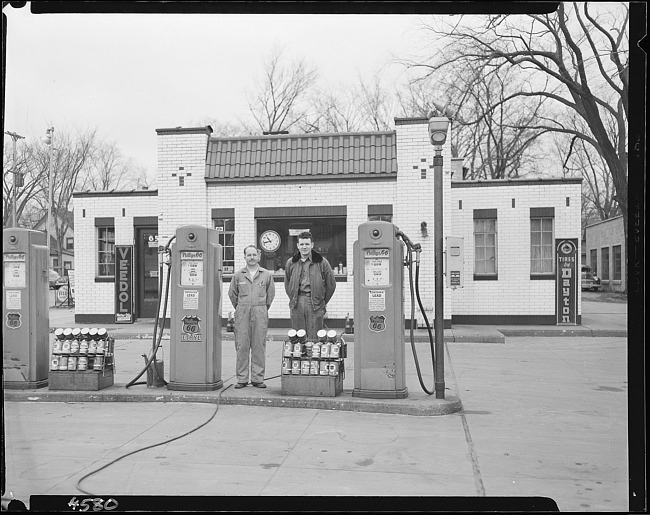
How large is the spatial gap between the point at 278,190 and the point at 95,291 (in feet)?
18.1

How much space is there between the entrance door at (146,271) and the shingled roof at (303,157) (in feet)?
8.45

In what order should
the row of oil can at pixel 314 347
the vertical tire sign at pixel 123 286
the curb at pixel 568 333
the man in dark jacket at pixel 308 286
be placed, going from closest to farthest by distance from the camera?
the row of oil can at pixel 314 347 → the man in dark jacket at pixel 308 286 → the curb at pixel 568 333 → the vertical tire sign at pixel 123 286

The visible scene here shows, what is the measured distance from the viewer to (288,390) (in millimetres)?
7605

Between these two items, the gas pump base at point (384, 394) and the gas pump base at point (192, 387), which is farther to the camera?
the gas pump base at point (192, 387)

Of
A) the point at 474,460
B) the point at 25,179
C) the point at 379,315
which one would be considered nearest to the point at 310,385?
the point at 379,315

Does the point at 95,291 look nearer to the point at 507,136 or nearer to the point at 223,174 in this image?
the point at 223,174

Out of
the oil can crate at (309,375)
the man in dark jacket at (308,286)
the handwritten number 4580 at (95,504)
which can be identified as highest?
the man in dark jacket at (308,286)

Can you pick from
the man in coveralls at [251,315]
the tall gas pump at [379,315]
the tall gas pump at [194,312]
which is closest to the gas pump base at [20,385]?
Answer: the tall gas pump at [194,312]

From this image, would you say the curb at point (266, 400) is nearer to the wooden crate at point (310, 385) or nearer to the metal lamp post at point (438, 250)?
the wooden crate at point (310, 385)

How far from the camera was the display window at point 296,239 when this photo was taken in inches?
621

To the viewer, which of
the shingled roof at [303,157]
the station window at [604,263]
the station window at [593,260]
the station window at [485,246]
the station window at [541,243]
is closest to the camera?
the shingled roof at [303,157]

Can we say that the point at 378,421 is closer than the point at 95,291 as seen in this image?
Yes

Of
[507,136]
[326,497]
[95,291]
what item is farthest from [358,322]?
[507,136]

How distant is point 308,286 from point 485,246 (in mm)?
9020
